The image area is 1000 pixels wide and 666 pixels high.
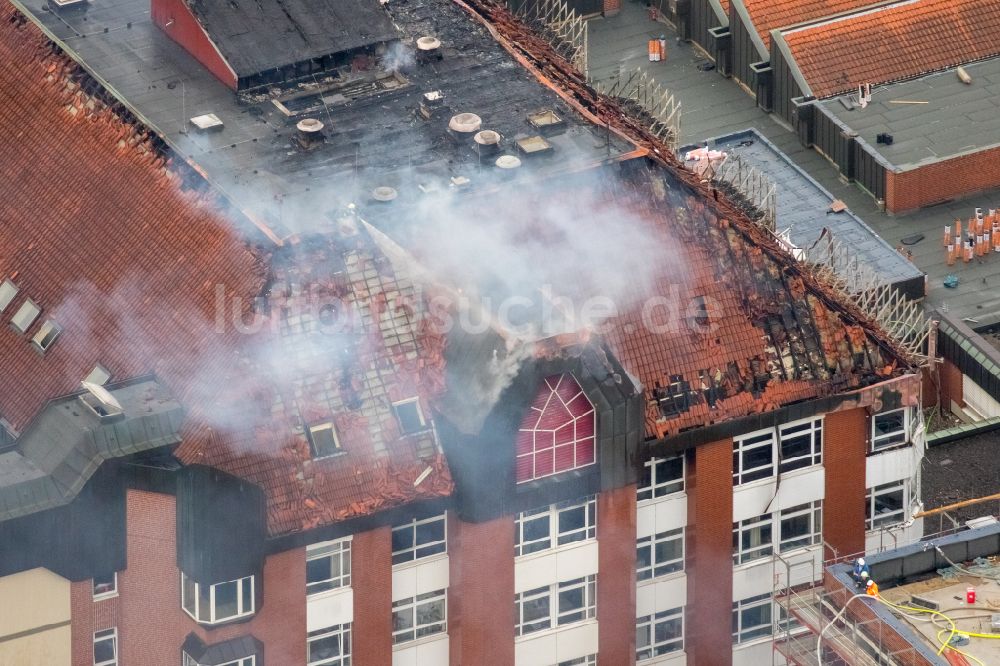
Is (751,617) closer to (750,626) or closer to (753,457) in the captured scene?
(750,626)

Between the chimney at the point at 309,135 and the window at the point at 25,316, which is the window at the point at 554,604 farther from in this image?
the window at the point at 25,316

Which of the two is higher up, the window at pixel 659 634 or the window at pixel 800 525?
the window at pixel 800 525

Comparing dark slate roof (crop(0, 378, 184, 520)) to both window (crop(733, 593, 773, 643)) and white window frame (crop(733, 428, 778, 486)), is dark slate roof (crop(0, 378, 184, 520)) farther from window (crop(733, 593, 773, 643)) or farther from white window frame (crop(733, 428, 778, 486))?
window (crop(733, 593, 773, 643))

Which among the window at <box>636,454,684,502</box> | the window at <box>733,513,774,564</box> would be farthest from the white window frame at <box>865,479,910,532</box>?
the window at <box>636,454,684,502</box>

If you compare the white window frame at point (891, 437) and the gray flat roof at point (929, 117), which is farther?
the gray flat roof at point (929, 117)

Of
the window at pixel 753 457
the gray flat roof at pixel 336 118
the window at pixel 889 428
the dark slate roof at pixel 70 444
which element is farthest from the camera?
the window at pixel 889 428

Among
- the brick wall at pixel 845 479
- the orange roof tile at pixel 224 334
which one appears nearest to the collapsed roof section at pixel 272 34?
A: the orange roof tile at pixel 224 334

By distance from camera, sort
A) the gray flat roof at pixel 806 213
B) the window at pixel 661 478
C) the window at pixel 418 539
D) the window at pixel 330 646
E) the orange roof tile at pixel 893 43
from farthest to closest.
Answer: the orange roof tile at pixel 893 43, the gray flat roof at pixel 806 213, the window at pixel 661 478, the window at pixel 418 539, the window at pixel 330 646
